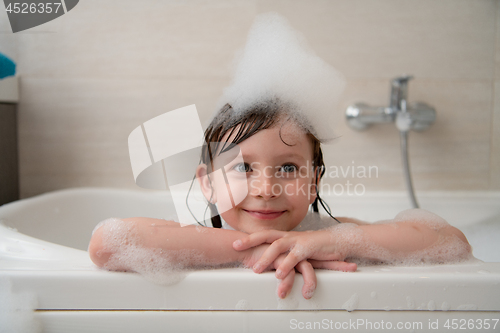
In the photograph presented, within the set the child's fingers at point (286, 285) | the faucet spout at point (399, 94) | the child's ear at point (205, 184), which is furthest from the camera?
the faucet spout at point (399, 94)

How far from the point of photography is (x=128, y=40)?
1.18 meters

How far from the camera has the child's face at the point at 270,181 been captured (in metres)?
0.60

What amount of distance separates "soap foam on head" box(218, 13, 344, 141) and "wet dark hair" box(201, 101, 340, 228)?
0.01 meters

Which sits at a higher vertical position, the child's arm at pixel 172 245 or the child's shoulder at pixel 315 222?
the child's arm at pixel 172 245

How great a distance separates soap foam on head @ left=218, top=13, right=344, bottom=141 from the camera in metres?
0.66

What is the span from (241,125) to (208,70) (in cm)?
63

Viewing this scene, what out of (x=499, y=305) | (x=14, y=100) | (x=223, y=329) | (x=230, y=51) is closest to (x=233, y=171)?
(x=223, y=329)

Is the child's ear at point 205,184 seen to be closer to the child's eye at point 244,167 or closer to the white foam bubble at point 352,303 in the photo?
the child's eye at point 244,167

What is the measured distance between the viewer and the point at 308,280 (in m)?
0.46

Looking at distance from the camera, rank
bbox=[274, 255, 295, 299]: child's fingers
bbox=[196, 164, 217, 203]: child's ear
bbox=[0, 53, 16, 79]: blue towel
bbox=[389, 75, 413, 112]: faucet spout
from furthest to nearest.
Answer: bbox=[389, 75, 413, 112]: faucet spout
bbox=[0, 53, 16, 79]: blue towel
bbox=[196, 164, 217, 203]: child's ear
bbox=[274, 255, 295, 299]: child's fingers

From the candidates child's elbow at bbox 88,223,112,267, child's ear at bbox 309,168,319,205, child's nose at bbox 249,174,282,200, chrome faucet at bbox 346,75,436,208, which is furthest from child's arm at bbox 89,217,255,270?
chrome faucet at bbox 346,75,436,208

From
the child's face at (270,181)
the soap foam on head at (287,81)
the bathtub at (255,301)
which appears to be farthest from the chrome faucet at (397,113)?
the bathtub at (255,301)

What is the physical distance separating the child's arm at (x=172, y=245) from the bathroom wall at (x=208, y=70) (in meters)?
0.74

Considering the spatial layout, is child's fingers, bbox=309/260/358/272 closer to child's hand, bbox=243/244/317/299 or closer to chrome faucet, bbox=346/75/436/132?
child's hand, bbox=243/244/317/299
